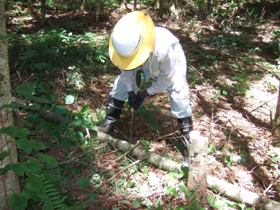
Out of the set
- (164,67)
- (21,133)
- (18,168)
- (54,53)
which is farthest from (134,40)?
(54,53)

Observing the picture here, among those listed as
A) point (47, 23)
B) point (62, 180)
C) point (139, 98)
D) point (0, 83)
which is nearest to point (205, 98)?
point (139, 98)

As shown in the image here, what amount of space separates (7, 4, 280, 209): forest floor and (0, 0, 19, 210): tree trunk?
28.8 inches

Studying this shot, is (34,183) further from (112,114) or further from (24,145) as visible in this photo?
(112,114)

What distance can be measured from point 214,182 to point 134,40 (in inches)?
55.6

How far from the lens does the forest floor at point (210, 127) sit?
3.56 meters

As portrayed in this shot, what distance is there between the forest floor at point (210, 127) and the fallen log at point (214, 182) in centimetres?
6

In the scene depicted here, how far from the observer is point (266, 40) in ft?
26.8

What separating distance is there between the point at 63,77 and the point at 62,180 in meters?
2.05

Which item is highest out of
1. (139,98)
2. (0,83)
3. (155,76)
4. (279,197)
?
(0,83)

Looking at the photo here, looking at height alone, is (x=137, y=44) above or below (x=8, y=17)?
above

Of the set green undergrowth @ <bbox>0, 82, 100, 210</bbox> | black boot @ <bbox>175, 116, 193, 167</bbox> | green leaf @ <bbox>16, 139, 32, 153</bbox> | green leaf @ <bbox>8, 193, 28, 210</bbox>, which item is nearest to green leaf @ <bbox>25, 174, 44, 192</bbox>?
green leaf @ <bbox>8, 193, 28, 210</bbox>

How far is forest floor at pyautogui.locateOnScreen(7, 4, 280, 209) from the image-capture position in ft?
11.7

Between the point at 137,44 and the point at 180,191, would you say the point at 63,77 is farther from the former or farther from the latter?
the point at 180,191

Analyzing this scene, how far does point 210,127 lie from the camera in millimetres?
4684
